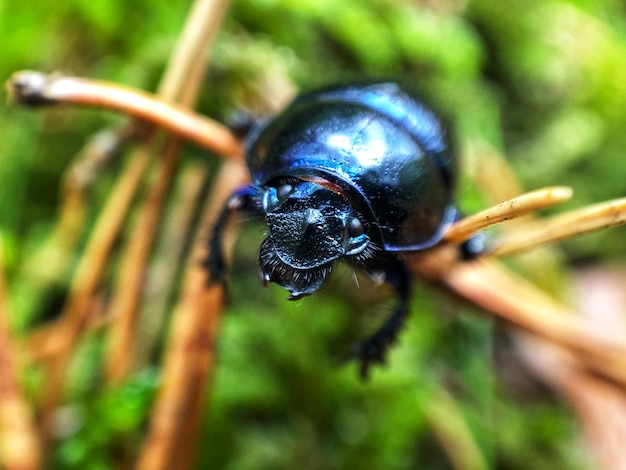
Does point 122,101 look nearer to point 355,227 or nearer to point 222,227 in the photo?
point 222,227

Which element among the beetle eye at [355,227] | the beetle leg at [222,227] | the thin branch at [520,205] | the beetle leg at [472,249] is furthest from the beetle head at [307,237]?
the beetle leg at [472,249]

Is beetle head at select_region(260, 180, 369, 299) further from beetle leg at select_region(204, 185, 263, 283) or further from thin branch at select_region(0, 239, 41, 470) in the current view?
thin branch at select_region(0, 239, 41, 470)

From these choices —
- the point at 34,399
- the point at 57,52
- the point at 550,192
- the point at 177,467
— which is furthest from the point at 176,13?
the point at 550,192

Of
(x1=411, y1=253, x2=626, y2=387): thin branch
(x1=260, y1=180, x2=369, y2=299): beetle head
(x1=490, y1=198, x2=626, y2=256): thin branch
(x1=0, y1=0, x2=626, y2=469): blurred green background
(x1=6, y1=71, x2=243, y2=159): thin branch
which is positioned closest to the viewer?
(x1=260, y1=180, x2=369, y2=299): beetle head

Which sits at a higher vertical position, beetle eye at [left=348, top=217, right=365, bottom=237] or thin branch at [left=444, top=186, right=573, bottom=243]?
thin branch at [left=444, top=186, right=573, bottom=243]

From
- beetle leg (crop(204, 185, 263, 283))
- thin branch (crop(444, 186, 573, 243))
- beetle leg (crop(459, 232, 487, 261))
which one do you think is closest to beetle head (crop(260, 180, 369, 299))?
thin branch (crop(444, 186, 573, 243))

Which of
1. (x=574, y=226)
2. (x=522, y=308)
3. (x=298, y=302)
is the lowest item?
(x=298, y=302)

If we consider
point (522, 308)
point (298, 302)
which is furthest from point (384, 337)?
point (522, 308)
